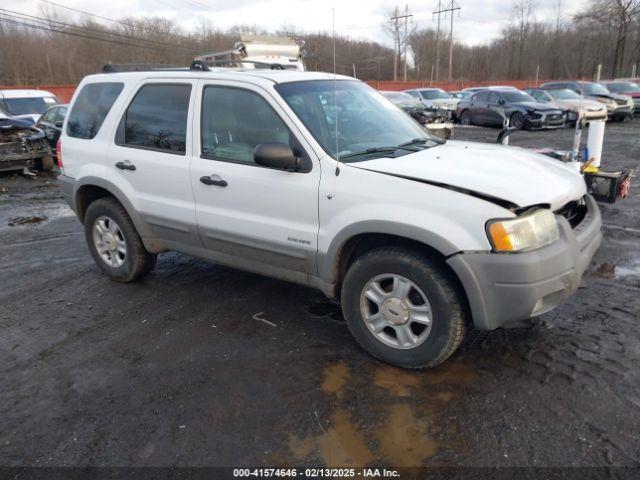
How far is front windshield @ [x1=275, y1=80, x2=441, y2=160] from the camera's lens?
11.9 ft

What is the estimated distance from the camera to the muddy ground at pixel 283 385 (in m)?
2.67

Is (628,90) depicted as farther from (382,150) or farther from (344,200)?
(344,200)

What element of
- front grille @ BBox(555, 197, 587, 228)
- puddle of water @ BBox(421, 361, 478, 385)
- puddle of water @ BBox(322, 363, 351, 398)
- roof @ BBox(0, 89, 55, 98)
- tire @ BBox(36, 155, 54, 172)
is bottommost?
tire @ BBox(36, 155, 54, 172)

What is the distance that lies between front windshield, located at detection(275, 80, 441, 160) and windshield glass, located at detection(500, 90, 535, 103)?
1727 cm

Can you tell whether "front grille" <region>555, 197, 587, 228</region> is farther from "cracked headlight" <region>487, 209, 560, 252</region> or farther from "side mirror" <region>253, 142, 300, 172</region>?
"side mirror" <region>253, 142, 300, 172</region>

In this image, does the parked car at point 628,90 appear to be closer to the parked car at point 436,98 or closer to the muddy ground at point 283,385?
the parked car at point 436,98

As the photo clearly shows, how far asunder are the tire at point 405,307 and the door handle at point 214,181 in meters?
1.21

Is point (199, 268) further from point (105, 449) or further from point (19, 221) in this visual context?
point (19, 221)

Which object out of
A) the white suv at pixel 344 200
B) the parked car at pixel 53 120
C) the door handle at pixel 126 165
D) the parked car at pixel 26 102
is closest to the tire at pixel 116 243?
the white suv at pixel 344 200

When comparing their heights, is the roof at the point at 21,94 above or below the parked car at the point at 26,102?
above

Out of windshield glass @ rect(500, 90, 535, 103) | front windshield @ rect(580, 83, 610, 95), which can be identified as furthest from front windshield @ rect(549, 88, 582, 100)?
windshield glass @ rect(500, 90, 535, 103)

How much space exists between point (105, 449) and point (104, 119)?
3.15 metres

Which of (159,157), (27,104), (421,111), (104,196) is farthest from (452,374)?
(421,111)

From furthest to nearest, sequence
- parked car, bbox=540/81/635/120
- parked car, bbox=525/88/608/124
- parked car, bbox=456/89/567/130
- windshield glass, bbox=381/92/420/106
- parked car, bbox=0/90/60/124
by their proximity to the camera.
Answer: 1. windshield glass, bbox=381/92/420/106
2. parked car, bbox=540/81/635/120
3. parked car, bbox=525/88/608/124
4. parked car, bbox=456/89/567/130
5. parked car, bbox=0/90/60/124
